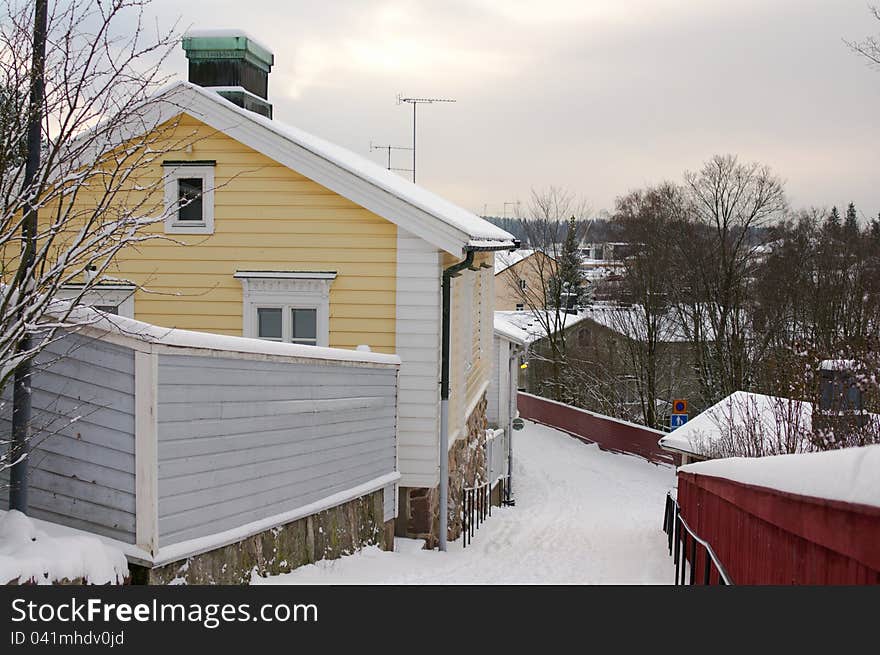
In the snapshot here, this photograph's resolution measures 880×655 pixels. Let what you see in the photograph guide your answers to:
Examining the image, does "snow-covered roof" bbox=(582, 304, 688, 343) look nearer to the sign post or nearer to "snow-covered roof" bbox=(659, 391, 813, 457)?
the sign post

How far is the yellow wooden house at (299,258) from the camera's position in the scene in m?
11.8

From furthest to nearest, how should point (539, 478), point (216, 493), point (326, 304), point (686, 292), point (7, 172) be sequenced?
point (686, 292) < point (539, 478) < point (326, 304) < point (216, 493) < point (7, 172)

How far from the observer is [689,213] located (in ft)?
158

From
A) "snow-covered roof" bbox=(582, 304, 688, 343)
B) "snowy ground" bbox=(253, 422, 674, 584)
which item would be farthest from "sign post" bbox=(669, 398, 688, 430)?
"snow-covered roof" bbox=(582, 304, 688, 343)

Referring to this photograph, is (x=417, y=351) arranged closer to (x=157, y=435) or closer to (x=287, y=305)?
(x=287, y=305)

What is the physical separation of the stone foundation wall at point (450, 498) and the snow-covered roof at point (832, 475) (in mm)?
7951

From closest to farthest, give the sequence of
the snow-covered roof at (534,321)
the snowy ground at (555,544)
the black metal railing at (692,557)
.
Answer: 1. the black metal railing at (692,557)
2. the snowy ground at (555,544)
3. the snow-covered roof at (534,321)

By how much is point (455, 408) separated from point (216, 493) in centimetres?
763

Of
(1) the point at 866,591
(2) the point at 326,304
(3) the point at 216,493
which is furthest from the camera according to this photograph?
(2) the point at 326,304

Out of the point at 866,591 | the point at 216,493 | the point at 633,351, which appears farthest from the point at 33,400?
the point at 633,351

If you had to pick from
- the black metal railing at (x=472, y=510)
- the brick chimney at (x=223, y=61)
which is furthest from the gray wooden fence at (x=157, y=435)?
the black metal railing at (x=472, y=510)

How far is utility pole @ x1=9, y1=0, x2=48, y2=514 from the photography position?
5.51 meters

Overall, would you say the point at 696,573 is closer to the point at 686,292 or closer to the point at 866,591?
the point at 866,591

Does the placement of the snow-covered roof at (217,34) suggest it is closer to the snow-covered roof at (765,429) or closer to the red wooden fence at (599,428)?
the snow-covered roof at (765,429)
